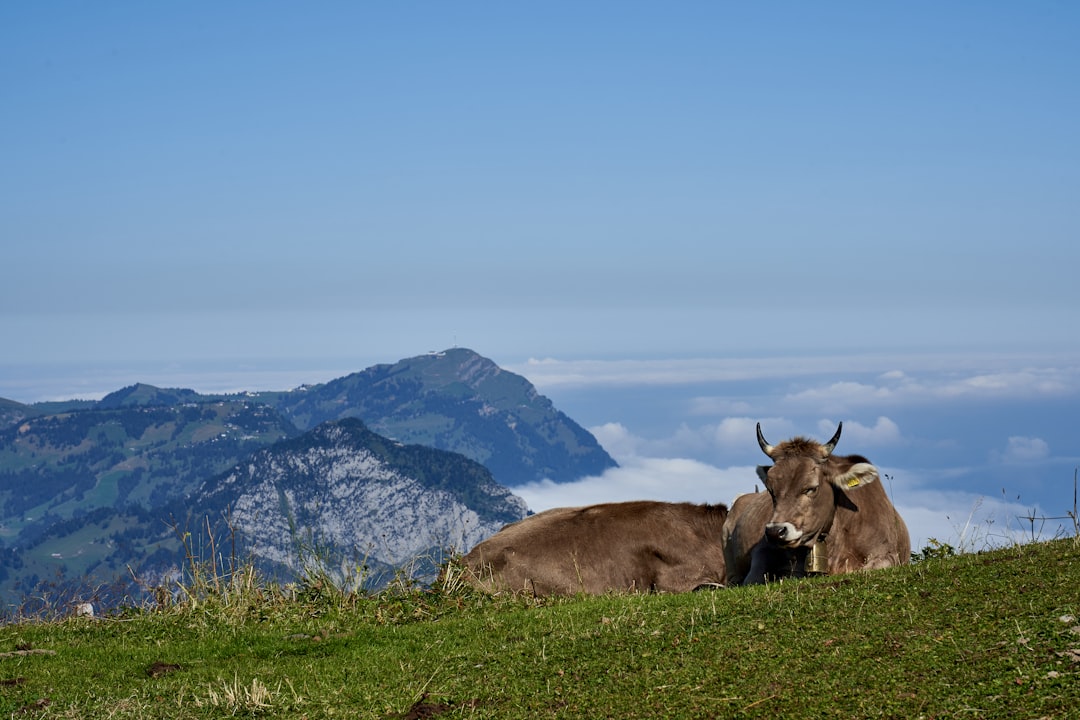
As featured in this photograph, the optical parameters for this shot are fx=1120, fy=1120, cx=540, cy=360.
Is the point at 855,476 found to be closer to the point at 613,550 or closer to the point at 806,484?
the point at 806,484

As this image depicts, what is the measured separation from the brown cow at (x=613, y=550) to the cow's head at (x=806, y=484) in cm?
276

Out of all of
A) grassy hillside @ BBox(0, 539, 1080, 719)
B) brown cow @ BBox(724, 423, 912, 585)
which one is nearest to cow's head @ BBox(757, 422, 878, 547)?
brown cow @ BBox(724, 423, 912, 585)

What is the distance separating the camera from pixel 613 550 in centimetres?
1911

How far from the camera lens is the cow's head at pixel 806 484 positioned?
15.8m

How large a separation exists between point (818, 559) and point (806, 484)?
109 centimetres

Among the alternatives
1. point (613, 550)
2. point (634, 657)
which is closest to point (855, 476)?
point (613, 550)

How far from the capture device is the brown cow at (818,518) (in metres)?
15.9

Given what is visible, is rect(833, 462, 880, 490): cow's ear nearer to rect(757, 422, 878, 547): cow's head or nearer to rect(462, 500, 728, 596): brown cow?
rect(757, 422, 878, 547): cow's head

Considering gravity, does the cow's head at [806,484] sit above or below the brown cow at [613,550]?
above

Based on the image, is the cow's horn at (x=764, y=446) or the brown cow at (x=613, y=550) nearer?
the cow's horn at (x=764, y=446)

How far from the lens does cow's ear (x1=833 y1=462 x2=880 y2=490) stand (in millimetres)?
16358

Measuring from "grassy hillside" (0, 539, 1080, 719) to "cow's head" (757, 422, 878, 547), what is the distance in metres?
2.73

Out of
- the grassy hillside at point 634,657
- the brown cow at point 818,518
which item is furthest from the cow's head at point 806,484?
the grassy hillside at point 634,657

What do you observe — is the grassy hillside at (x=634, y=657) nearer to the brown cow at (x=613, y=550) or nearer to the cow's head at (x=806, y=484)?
the cow's head at (x=806, y=484)
